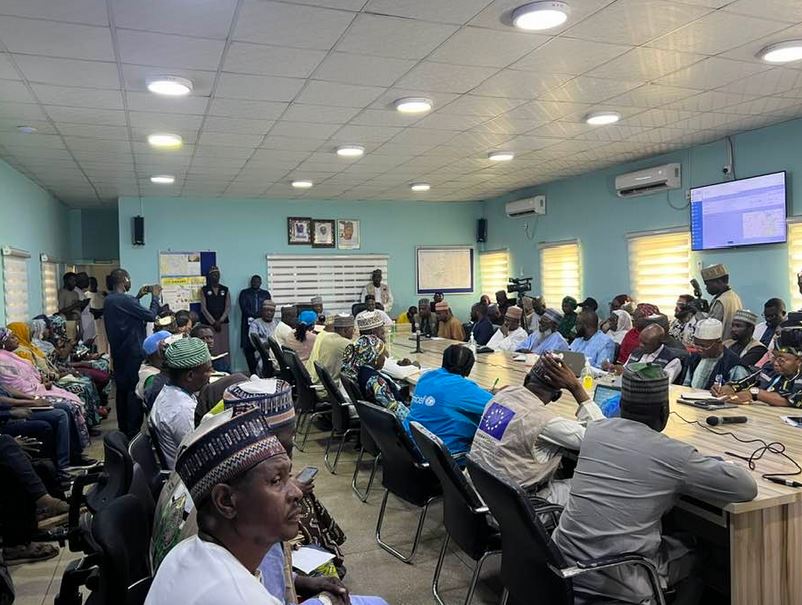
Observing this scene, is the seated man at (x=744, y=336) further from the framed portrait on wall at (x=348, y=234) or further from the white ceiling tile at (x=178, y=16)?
the framed portrait on wall at (x=348, y=234)

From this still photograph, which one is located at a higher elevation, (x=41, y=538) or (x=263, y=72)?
(x=263, y=72)

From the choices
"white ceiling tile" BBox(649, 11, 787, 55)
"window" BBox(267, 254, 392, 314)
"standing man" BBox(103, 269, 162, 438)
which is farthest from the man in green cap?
"window" BBox(267, 254, 392, 314)

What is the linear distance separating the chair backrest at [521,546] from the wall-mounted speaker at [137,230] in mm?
7810

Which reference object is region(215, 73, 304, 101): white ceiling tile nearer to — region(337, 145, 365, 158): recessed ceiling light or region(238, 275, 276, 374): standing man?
region(337, 145, 365, 158): recessed ceiling light

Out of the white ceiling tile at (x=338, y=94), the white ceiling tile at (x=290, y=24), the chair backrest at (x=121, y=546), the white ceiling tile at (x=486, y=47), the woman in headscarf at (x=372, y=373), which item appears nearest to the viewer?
the chair backrest at (x=121, y=546)

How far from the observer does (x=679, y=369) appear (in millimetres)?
4250

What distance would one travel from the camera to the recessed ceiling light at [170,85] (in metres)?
3.83

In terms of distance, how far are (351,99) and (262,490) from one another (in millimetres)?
3741

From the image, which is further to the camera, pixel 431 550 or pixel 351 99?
pixel 351 99

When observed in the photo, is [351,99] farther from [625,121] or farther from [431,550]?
[431,550]

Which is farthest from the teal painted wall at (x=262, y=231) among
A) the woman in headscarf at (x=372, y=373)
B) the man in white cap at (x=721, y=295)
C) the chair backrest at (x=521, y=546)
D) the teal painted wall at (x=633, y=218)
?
the chair backrest at (x=521, y=546)

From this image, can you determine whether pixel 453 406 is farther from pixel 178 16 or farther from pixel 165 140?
pixel 165 140

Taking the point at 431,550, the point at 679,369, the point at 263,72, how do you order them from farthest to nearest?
the point at 679,369
the point at 263,72
the point at 431,550

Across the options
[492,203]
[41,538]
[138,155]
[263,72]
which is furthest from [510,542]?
[492,203]
